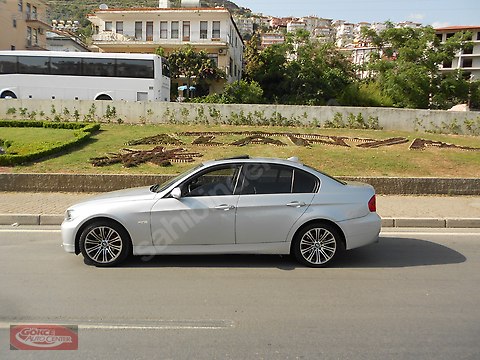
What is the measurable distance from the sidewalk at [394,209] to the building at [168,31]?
111 ft

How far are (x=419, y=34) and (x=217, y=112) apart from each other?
18094mm

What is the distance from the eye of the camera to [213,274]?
18.8 ft

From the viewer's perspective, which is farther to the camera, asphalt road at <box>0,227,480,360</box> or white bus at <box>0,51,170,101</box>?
white bus at <box>0,51,170,101</box>

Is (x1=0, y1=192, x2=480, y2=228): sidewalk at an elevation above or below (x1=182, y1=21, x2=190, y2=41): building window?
below

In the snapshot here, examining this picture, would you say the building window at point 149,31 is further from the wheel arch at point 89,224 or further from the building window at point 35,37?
the wheel arch at point 89,224

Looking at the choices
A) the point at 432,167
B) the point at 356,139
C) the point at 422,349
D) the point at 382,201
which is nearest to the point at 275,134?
the point at 356,139

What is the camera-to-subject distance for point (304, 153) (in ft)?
45.4

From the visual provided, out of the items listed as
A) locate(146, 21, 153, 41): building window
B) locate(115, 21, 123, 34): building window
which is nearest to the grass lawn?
locate(146, 21, 153, 41): building window

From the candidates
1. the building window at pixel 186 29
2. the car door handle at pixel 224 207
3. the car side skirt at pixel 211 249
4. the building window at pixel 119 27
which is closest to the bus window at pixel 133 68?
the building window at pixel 186 29

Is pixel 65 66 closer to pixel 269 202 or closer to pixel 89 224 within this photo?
pixel 89 224

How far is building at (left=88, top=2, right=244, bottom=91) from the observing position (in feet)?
139

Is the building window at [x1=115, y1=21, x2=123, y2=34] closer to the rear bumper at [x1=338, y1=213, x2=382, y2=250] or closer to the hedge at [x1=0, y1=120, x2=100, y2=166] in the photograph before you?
the hedge at [x1=0, y1=120, x2=100, y2=166]

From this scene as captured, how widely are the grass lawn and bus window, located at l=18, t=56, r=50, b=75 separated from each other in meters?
9.27

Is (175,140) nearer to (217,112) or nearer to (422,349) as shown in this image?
(217,112)
